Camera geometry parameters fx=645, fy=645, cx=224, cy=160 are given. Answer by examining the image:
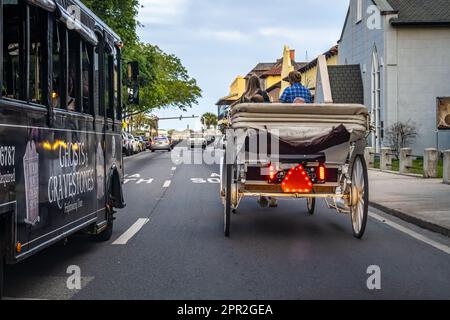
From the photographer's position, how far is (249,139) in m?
8.76

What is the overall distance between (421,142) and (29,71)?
1208 inches

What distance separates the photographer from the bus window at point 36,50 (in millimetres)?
5547

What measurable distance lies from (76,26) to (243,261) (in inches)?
125

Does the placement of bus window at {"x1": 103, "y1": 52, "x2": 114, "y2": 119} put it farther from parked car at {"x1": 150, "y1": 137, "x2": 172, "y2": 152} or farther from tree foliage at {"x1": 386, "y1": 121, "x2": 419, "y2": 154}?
parked car at {"x1": 150, "y1": 137, "x2": 172, "y2": 152}

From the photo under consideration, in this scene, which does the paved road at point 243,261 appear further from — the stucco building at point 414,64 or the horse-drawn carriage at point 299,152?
the stucco building at point 414,64

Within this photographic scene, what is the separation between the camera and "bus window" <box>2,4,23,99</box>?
508 centimetres

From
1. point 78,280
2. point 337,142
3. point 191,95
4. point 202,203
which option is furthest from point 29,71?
point 191,95

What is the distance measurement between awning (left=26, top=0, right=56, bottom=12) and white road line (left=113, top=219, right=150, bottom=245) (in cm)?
370

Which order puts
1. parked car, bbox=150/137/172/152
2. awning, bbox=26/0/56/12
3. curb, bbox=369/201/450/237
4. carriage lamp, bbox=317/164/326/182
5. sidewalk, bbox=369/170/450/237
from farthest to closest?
1. parked car, bbox=150/137/172/152
2. sidewalk, bbox=369/170/450/237
3. curb, bbox=369/201/450/237
4. carriage lamp, bbox=317/164/326/182
5. awning, bbox=26/0/56/12

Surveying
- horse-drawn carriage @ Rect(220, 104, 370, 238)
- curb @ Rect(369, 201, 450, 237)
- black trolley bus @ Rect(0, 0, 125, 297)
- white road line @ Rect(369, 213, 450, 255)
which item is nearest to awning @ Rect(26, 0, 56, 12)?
black trolley bus @ Rect(0, 0, 125, 297)

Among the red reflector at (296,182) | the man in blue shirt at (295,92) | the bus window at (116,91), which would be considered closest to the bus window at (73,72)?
the bus window at (116,91)

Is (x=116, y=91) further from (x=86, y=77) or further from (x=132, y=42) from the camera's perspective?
(x=132, y=42)

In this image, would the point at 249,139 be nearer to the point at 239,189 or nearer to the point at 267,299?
the point at 239,189

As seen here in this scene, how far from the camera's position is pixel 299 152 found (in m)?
8.78
